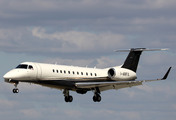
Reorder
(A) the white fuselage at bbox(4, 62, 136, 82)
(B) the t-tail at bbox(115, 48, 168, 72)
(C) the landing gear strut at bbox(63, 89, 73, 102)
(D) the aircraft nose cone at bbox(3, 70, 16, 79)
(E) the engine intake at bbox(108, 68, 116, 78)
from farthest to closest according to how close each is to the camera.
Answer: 1. (B) the t-tail at bbox(115, 48, 168, 72)
2. (C) the landing gear strut at bbox(63, 89, 73, 102)
3. (E) the engine intake at bbox(108, 68, 116, 78)
4. (A) the white fuselage at bbox(4, 62, 136, 82)
5. (D) the aircraft nose cone at bbox(3, 70, 16, 79)

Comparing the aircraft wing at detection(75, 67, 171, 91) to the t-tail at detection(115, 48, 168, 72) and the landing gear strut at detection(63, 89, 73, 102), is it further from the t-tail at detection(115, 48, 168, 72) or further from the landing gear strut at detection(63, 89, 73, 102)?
the t-tail at detection(115, 48, 168, 72)

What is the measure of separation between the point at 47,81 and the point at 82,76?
231 inches

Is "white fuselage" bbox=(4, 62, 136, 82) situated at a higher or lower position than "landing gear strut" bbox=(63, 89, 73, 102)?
higher

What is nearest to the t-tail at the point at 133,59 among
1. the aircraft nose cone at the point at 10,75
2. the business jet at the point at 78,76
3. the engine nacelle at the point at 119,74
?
the business jet at the point at 78,76

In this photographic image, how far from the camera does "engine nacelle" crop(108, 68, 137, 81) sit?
55.2m

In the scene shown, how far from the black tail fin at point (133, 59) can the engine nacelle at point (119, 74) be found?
52.6 inches

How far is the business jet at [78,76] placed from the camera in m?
47.9

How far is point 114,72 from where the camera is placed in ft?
181

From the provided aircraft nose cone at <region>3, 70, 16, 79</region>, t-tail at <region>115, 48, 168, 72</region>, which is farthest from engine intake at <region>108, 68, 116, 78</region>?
aircraft nose cone at <region>3, 70, 16, 79</region>

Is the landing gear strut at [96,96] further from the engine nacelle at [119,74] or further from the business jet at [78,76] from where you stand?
the engine nacelle at [119,74]

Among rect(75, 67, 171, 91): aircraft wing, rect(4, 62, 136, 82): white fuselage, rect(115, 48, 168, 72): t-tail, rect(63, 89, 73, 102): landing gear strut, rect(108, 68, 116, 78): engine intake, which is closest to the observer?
rect(4, 62, 136, 82): white fuselage

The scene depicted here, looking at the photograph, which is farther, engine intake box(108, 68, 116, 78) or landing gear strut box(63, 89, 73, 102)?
landing gear strut box(63, 89, 73, 102)

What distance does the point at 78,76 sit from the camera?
174 ft

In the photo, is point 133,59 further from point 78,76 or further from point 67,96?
point 67,96
